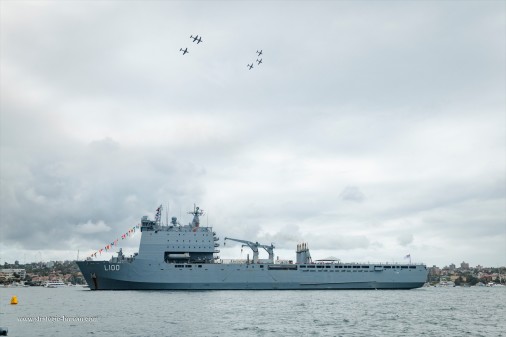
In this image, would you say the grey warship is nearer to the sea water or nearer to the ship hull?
the ship hull

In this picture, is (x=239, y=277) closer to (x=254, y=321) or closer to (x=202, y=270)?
(x=202, y=270)

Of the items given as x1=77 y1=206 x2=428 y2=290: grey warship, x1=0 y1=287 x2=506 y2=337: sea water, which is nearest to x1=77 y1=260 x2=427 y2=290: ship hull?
x1=77 y1=206 x2=428 y2=290: grey warship

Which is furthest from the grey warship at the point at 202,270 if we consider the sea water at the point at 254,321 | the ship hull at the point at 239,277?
the sea water at the point at 254,321

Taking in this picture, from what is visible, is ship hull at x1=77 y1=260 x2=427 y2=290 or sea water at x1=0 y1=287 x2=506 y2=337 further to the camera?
ship hull at x1=77 y1=260 x2=427 y2=290

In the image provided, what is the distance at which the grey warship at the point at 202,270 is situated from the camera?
231ft

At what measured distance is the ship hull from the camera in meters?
70.1

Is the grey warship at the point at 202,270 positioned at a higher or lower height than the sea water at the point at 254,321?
higher

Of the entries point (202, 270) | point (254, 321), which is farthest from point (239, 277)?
point (254, 321)

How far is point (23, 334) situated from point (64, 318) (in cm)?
896

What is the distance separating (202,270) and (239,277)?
18.4ft

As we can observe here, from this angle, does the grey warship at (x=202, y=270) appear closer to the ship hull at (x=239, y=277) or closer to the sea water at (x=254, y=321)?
the ship hull at (x=239, y=277)

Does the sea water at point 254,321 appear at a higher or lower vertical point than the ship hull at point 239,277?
lower

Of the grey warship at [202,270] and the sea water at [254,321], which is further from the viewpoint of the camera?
the grey warship at [202,270]

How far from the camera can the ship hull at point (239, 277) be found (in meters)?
70.1
